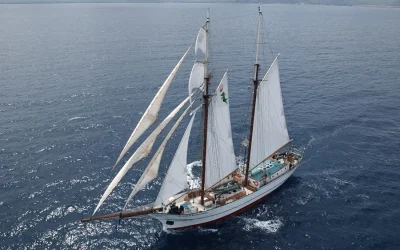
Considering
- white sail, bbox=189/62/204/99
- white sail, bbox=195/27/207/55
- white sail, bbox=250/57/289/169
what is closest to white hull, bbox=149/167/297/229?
white sail, bbox=250/57/289/169

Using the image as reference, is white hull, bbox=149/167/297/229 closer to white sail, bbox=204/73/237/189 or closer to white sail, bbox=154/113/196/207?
white sail, bbox=154/113/196/207

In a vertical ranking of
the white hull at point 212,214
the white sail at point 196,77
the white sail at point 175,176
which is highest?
the white sail at point 196,77

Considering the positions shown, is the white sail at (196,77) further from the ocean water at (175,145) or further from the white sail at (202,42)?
the ocean water at (175,145)

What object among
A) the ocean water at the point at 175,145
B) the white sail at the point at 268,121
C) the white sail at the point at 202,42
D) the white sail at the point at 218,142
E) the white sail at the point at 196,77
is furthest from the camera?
the white sail at the point at 268,121

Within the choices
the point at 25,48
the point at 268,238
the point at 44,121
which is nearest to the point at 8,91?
the point at 44,121

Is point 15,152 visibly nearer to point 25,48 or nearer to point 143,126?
point 143,126

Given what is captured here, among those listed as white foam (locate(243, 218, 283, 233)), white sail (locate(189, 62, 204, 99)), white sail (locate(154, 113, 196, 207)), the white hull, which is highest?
white sail (locate(189, 62, 204, 99))

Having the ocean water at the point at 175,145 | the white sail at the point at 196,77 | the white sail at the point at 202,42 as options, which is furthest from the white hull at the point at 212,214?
the white sail at the point at 202,42

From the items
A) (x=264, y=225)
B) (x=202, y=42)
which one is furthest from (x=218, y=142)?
(x=202, y=42)
